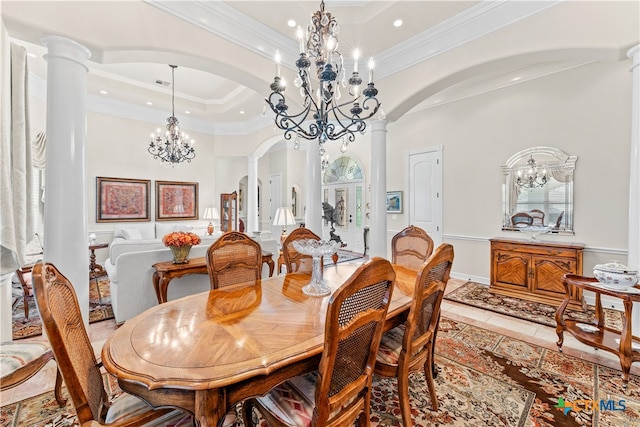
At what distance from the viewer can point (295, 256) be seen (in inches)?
104

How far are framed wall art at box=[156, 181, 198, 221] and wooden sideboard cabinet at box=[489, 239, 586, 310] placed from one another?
21.0 feet

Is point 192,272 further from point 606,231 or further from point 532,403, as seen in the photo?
point 606,231

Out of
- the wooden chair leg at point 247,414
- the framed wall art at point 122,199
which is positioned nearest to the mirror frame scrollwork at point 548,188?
the wooden chair leg at point 247,414

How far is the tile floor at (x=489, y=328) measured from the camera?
2.04 metres

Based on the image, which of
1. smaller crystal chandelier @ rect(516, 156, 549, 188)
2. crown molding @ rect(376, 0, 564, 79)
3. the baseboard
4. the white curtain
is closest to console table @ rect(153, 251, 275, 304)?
the white curtain

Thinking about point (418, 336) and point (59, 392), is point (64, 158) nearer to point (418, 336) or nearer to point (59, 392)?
point (59, 392)

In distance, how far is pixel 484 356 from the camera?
247cm

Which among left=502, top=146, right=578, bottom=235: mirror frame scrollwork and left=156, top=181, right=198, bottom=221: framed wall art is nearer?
left=502, top=146, right=578, bottom=235: mirror frame scrollwork

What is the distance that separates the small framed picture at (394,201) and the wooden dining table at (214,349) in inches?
176

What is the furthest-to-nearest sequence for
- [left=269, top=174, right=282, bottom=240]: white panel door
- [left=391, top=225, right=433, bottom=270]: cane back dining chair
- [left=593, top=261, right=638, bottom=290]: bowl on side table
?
[left=269, top=174, right=282, bottom=240]: white panel door < [left=391, top=225, right=433, bottom=270]: cane back dining chair < [left=593, top=261, right=638, bottom=290]: bowl on side table

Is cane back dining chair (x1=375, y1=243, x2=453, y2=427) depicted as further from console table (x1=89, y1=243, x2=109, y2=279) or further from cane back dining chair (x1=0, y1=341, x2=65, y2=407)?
console table (x1=89, y1=243, x2=109, y2=279)

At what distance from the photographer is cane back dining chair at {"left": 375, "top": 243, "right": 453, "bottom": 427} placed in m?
1.49

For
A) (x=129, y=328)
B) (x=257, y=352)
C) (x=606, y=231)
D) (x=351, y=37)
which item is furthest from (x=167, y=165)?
(x=606, y=231)

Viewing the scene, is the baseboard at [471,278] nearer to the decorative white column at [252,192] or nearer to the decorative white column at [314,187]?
the decorative white column at [314,187]
